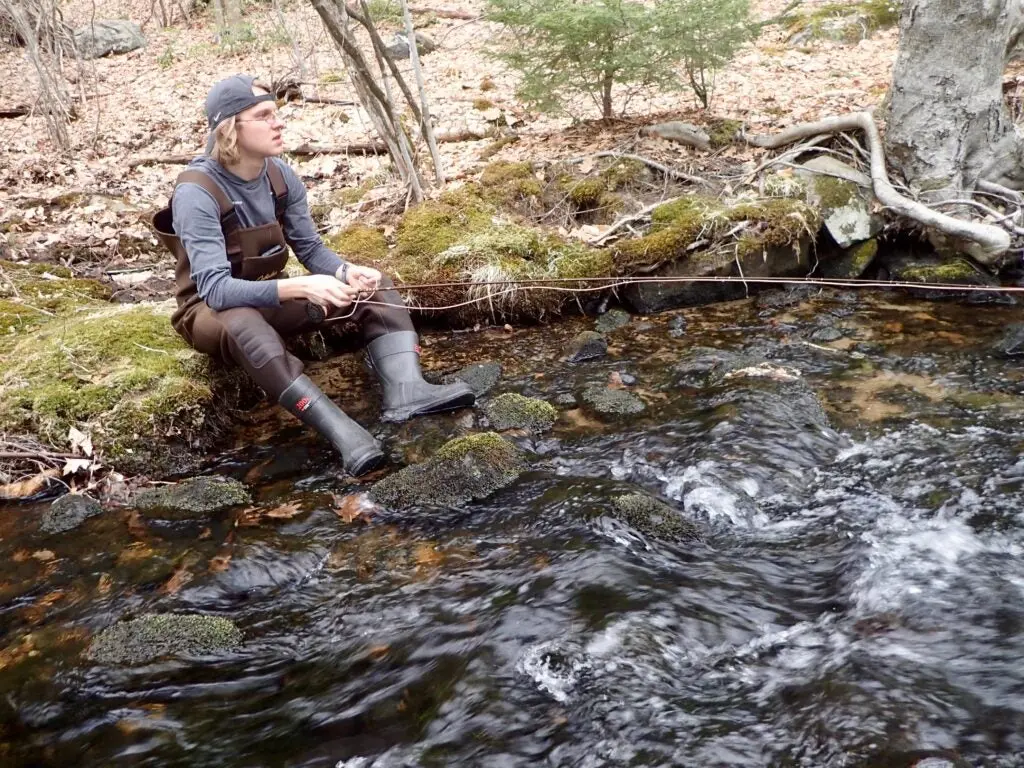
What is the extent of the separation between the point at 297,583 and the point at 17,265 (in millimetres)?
5688

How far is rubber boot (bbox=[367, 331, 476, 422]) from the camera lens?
194 inches

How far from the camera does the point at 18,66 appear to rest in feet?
44.5

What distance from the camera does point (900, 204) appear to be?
625 cm

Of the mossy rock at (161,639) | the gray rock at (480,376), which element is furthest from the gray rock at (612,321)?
the mossy rock at (161,639)

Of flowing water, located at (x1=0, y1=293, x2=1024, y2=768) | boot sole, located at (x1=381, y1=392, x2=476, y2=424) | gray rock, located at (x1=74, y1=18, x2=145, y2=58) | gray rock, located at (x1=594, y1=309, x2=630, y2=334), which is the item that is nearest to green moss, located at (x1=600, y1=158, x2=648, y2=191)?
gray rock, located at (x1=594, y1=309, x2=630, y2=334)

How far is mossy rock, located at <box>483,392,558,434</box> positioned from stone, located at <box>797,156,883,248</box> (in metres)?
3.56

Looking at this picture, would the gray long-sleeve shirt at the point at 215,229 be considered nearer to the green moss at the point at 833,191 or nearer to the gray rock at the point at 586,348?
the gray rock at the point at 586,348

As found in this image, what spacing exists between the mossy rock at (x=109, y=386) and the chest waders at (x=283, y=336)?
0.95ft

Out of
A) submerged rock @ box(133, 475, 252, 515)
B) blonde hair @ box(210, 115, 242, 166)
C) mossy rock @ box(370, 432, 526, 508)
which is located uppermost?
blonde hair @ box(210, 115, 242, 166)

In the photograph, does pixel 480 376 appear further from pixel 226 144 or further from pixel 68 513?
pixel 68 513

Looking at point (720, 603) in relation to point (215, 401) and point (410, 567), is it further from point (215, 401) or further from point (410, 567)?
point (215, 401)

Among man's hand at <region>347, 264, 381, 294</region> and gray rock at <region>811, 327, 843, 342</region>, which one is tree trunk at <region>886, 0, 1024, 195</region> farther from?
man's hand at <region>347, 264, 381, 294</region>

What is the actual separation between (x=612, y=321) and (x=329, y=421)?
9.62 feet

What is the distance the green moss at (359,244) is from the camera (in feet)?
22.0
